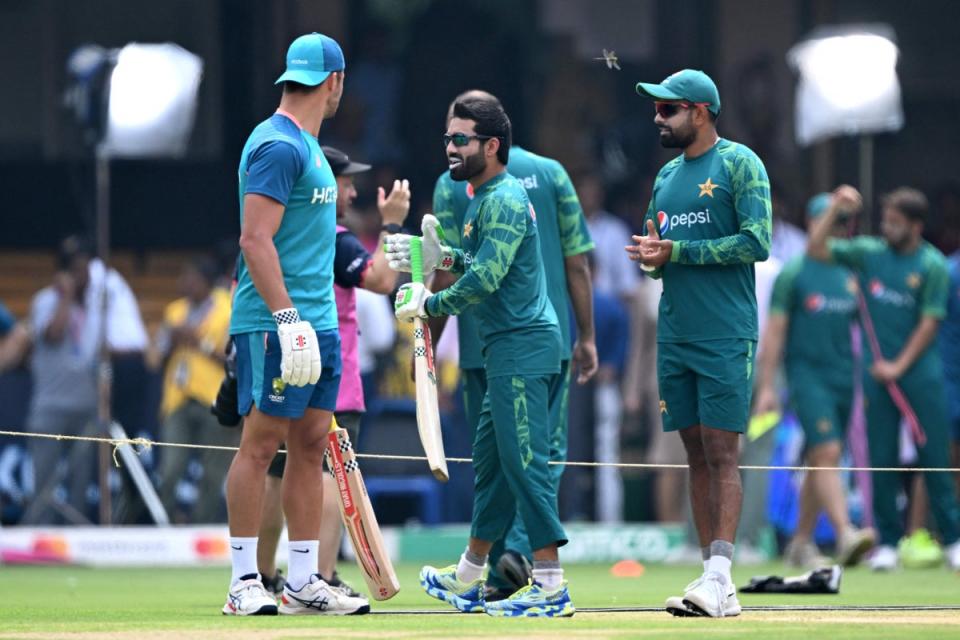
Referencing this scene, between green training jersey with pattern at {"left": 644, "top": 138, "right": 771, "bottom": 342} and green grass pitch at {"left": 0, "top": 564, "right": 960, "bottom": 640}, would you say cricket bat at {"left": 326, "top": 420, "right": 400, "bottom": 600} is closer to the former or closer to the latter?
green grass pitch at {"left": 0, "top": 564, "right": 960, "bottom": 640}

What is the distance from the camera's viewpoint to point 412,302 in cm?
815

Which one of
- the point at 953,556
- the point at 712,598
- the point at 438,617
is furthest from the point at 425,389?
the point at 953,556

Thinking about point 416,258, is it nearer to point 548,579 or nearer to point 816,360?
point 548,579

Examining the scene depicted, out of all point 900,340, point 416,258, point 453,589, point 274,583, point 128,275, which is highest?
point 416,258

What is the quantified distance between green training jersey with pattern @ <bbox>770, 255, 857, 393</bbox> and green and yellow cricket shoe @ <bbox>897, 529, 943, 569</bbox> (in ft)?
3.75

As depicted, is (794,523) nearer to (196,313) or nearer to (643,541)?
(643,541)

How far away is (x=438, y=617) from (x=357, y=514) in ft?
2.30

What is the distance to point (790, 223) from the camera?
16.6m

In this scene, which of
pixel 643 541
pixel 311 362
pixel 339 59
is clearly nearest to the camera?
pixel 311 362

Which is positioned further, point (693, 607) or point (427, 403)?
point (427, 403)

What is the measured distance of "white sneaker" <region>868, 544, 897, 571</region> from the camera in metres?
12.8

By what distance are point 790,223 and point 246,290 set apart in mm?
9452

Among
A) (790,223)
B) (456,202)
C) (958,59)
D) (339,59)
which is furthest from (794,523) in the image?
(339,59)

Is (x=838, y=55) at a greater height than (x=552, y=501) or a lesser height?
greater
